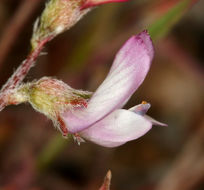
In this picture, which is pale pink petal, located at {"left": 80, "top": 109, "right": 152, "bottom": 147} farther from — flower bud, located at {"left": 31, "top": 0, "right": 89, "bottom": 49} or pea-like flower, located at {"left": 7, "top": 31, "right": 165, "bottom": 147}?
flower bud, located at {"left": 31, "top": 0, "right": 89, "bottom": 49}

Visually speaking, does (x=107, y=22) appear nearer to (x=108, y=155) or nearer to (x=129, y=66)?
(x=108, y=155)

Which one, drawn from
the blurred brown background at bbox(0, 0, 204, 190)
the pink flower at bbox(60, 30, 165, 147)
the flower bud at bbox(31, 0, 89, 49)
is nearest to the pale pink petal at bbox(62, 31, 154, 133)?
the pink flower at bbox(60, 30, 165, 147)

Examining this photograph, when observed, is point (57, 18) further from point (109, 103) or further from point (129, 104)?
point (129, 104)

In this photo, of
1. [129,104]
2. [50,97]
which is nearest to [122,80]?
[50,97]

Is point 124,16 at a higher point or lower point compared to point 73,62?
higher

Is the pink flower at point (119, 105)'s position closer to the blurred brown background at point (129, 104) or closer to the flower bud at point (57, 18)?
the flower bud at point (57, 18)

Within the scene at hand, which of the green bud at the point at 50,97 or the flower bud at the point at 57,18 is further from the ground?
the flower bud at the point at 57,18

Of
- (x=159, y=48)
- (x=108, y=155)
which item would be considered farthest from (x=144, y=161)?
(x=159, y=48)

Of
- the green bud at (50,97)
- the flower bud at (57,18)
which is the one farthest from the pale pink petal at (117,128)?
the flower bud at (57,18)
